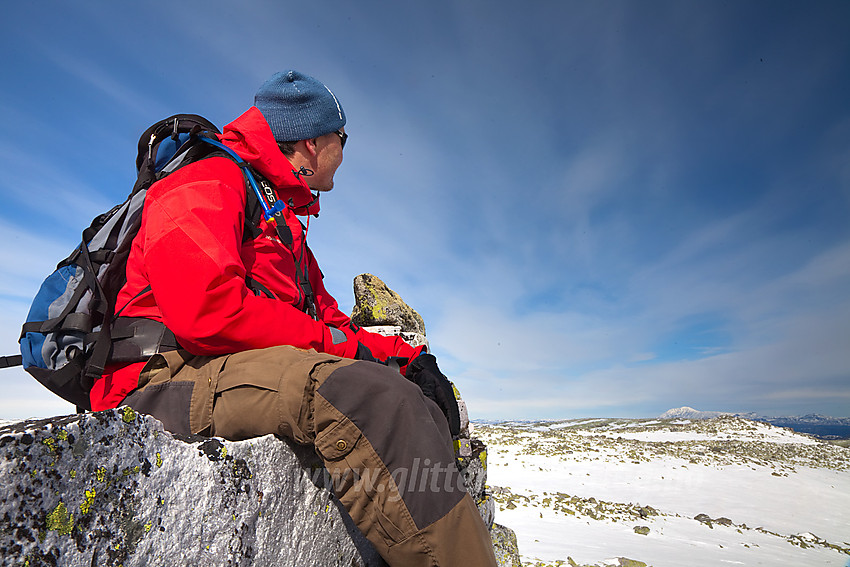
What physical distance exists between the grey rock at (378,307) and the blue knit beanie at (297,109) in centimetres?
393

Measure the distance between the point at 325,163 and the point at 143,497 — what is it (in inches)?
110

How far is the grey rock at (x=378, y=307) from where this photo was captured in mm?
7117

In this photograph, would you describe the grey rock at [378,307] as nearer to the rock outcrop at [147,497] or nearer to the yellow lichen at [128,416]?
the rock outcrop at [147,497]

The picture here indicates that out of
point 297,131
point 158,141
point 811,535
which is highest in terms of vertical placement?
point 297,131

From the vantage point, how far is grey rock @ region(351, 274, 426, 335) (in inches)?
280

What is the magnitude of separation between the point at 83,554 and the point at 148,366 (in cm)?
113

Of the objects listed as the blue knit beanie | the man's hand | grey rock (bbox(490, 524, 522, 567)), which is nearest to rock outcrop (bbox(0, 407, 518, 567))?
the man's hand

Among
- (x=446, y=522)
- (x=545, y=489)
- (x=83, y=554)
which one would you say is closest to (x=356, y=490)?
(x=446, y=522)

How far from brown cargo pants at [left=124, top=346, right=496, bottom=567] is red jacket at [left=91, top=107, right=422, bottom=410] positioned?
0.14 metres

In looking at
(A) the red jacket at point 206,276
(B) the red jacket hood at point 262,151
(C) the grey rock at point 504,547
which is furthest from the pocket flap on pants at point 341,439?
(C) the grey rock at point 504,547

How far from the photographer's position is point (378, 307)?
7223 mm

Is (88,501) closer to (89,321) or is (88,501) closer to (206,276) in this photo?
(206,276)

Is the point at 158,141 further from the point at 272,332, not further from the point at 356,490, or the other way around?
the point at 356,490

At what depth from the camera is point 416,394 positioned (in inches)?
78.3
